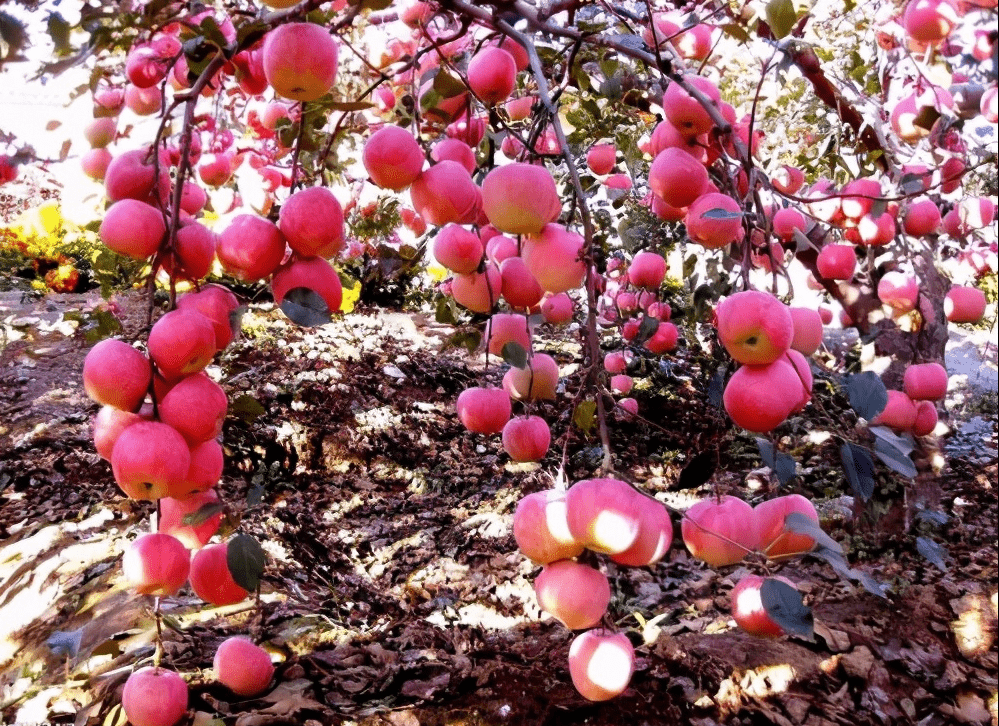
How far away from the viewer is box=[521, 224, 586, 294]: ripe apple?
2.96 feet

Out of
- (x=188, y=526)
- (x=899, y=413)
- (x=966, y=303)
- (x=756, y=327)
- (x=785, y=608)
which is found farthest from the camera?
(x=966, y=303)

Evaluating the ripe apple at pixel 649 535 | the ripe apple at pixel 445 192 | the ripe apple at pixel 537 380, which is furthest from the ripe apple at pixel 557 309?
the ripe apple at pixel 649 535

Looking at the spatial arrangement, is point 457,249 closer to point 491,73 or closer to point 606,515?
point 491,73

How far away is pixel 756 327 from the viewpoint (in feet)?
2.49

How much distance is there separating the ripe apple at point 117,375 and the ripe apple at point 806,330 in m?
0.86

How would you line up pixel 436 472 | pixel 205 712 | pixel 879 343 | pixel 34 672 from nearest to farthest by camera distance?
1. pixel 205 712
2. pixel 34 672
3. pixel 879 343
4. pixel 436 472

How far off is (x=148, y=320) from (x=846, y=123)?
2065 millimetres

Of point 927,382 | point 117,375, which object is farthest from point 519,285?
point 927,382

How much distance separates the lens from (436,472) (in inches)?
118

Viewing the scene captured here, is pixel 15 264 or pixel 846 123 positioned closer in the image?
pixel 846 123

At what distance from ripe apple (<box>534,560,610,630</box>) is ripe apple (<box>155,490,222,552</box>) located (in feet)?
1.43

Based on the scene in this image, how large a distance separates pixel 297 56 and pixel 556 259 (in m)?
0.39

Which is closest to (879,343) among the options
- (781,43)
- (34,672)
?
(781,43)

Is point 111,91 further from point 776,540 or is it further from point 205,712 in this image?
point 776,540
